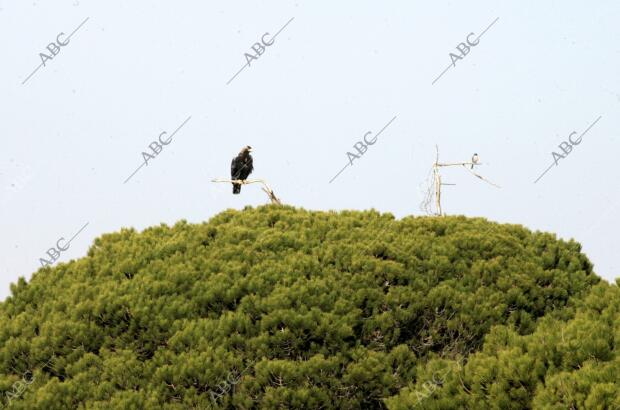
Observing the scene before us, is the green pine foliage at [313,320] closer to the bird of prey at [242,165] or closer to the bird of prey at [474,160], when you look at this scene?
the bird of prey at [474,160]

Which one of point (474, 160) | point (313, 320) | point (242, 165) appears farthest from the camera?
point (242, 165)

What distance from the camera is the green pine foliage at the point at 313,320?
24.0 ft

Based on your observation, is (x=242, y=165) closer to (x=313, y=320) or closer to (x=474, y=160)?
(x=474, y=160)

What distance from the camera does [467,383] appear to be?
723cm

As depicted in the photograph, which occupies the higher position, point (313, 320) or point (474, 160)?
point (474, 160)

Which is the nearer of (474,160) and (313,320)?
(313,320)

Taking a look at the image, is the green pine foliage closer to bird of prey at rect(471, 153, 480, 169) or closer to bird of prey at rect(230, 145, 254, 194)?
bird of prey at rect(471, 153, 480, 169)

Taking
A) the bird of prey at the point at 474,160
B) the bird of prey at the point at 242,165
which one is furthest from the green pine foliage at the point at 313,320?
the bird of prey at the point at 242,165

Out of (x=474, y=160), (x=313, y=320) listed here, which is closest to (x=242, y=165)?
(x=474, y=160)

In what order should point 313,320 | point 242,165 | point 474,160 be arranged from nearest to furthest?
1. point 313,320
2. point 474,160
3. point 242,165

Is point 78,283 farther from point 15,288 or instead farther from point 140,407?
point 140,407

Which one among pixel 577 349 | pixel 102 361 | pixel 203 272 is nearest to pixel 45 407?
pixel 102 361

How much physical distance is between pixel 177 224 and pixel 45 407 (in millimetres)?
2962

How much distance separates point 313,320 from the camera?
8.00 meters
